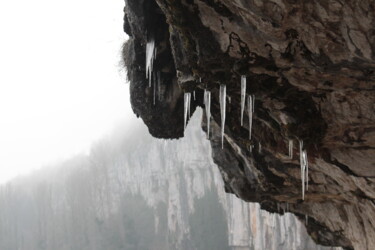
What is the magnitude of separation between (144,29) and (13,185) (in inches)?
3305

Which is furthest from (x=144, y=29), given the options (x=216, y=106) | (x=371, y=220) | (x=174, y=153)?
(x=174, y=153)

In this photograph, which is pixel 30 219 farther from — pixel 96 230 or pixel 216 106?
pixel 216 106

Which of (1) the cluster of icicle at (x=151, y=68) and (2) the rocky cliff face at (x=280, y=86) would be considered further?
(1) the cluster of icicle at (x=151, y=68)

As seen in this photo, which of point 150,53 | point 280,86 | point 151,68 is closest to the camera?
point 280,86

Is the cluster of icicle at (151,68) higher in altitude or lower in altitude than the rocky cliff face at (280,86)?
higher

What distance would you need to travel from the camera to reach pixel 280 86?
6.06 m

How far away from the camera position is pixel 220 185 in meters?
51.4

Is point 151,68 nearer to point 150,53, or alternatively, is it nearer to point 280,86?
point 150,53

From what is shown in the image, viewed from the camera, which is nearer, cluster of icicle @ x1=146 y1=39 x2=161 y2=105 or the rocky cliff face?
the rocky cliff face

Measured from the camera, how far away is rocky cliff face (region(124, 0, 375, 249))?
4805 millimetres

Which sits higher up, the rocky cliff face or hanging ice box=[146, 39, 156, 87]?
hanging ice box=[146, 39, 156, 87]

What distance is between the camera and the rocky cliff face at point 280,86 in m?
4.80

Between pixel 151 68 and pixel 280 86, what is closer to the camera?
pixel 280 86

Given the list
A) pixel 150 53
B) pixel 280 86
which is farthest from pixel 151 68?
pixel 280 86
